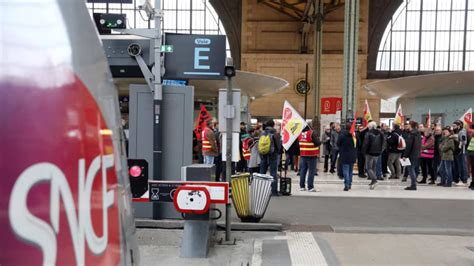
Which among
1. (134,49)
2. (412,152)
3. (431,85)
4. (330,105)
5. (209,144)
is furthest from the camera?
(330,105)

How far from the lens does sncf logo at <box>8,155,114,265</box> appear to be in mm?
1101

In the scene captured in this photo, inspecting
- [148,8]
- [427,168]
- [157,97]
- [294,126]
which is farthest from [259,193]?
[427,168]

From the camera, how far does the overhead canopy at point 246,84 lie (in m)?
21.2

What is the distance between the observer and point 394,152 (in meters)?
13.8

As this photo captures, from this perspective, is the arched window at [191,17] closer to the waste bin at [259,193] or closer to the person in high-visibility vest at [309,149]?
the person in high-visibility vest at [309,149]

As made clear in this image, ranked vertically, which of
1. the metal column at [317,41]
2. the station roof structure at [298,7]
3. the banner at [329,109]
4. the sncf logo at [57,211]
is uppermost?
the station roof structure at [298,7]

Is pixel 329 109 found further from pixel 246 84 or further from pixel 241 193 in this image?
pixel 241 193

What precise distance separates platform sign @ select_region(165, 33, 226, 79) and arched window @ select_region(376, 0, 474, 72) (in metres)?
37.3

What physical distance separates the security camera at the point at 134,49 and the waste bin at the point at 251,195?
8.00 feet

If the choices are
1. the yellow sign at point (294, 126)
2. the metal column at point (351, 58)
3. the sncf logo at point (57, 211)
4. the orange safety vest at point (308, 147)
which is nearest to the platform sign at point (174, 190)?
the sncf logo at point (57, 211)

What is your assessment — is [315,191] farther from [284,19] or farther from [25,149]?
[284,19]

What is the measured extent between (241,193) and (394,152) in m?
8.21

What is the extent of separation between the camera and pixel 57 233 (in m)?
1.19

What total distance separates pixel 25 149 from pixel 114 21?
5945 mm
